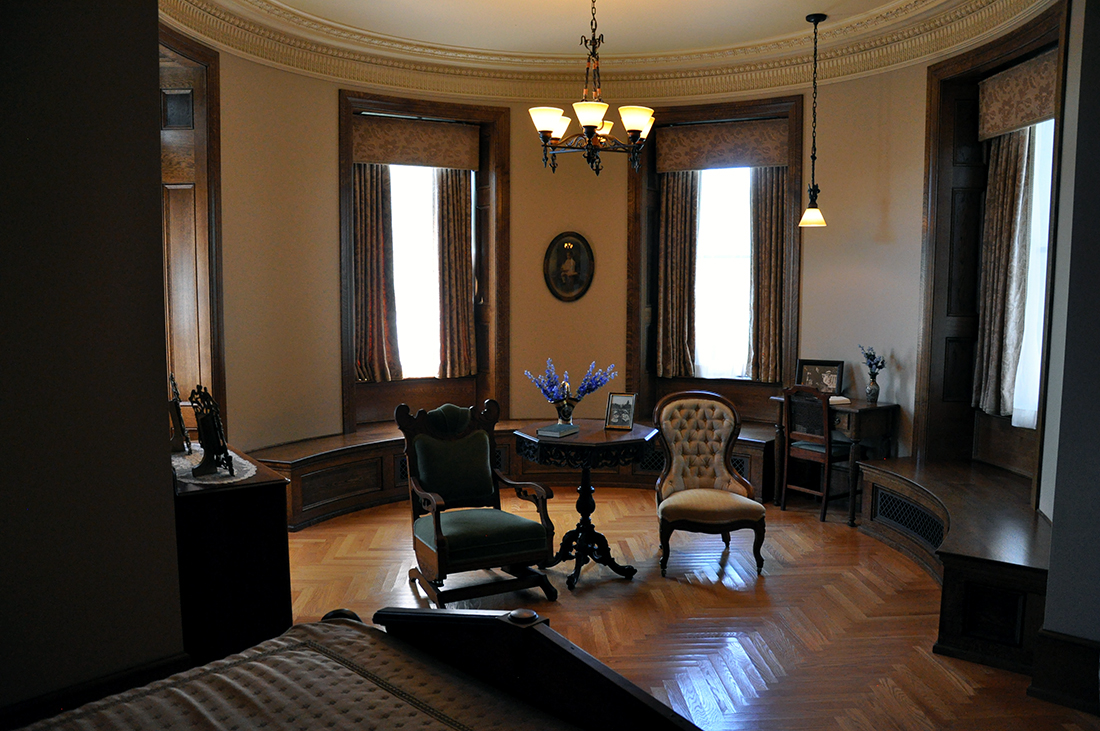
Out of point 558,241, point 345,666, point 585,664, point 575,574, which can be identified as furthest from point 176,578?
point 558,241

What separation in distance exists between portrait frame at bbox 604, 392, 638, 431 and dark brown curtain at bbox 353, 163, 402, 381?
2.46 m

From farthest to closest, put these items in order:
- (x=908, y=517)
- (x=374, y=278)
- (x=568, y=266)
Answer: (x=568, y=266)
(x=374, y=278)
(x=908, y=517)

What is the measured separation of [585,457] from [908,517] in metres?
2.19

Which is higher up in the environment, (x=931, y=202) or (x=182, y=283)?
(x=931, y=202)

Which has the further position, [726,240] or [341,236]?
[726,240]

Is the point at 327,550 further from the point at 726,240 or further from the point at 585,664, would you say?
the point at 726,240

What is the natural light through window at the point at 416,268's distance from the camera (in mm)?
6855

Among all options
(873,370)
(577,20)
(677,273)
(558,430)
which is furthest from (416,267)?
(873,370)

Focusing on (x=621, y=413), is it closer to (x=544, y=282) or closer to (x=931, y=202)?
(x=544, y=282)

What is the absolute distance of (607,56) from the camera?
6594 millimetres

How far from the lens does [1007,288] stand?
524 cm

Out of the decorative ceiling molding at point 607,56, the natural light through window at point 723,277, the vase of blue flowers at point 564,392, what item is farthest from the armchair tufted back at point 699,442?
the decorative ceiling molding at point 607,56

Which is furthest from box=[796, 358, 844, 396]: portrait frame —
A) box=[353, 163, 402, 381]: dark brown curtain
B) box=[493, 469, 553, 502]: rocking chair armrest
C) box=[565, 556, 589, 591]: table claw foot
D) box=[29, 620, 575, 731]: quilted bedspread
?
box=[29, 620, 575, 731]: quilted bedspread

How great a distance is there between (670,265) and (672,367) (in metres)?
0.92
